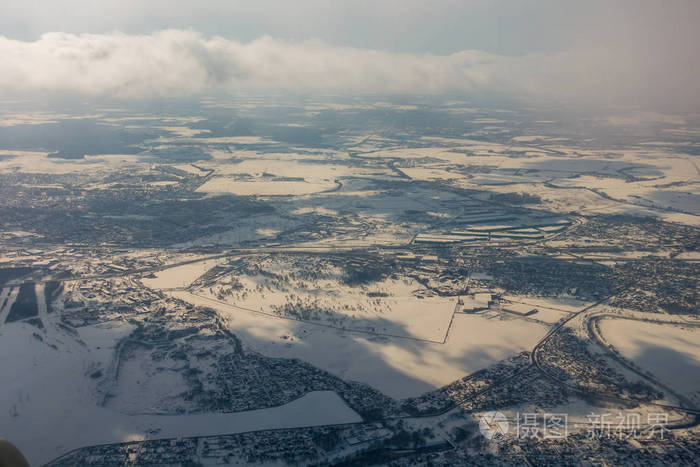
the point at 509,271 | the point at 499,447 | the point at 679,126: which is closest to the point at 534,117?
the point at 679,126

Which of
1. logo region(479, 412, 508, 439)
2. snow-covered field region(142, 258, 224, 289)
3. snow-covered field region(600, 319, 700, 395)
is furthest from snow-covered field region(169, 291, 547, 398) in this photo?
snow-covered field region(142, 258, 224, 289)

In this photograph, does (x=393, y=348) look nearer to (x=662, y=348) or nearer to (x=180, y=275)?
(x=662, y=348)

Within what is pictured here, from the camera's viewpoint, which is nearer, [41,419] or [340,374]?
[41,419]

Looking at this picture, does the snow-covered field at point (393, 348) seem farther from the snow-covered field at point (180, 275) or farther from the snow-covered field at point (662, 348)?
the snow-covered field at point (180, 275)

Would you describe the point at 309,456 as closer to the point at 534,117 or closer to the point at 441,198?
the point at 441,198

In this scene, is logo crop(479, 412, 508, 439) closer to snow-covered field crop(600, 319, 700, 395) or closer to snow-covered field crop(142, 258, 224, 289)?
snow-covered field crop(600, 319, 700, 395)

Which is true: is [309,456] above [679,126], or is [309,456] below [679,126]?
below
